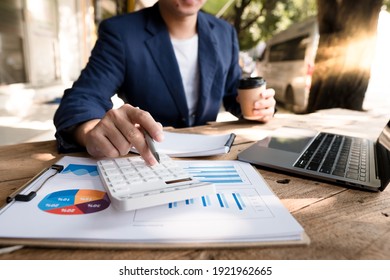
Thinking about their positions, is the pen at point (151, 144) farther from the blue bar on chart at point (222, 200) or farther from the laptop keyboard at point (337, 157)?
the laptop keyboard at point (337, 157)

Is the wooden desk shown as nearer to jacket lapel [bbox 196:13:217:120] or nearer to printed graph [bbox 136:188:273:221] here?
printed graph [bbox 136:188:273:221]

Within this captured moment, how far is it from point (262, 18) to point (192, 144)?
34.1 ft

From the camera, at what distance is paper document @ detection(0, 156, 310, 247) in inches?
18.2

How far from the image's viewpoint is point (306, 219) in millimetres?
550

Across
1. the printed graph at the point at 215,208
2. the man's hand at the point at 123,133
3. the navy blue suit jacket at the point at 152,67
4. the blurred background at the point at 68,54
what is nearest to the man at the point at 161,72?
the navy blue suit jacket at the point at 152,67

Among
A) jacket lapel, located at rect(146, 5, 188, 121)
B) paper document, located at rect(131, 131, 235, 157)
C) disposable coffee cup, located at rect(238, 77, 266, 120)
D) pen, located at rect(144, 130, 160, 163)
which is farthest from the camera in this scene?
jacket lapel, located at rect(146, 5, 188, 121)

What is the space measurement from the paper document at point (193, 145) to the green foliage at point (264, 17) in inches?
332

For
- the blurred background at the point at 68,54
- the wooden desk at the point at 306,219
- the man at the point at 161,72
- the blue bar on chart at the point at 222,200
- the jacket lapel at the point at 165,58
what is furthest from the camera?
the blurred background at the point at 68,54

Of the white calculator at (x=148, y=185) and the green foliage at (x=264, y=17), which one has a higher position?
the green foliage at (x=264, y=17)

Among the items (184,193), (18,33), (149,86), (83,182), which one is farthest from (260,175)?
(18,33)

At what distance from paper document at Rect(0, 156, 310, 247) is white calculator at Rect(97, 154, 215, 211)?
0.03m

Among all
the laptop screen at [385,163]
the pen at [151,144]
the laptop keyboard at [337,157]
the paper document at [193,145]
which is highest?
the pen at [151,144]

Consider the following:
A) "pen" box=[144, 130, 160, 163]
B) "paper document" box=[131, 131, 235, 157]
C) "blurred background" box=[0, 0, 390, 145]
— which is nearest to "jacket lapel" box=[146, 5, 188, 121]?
"paper document" box=[131, 131, 235, 157]

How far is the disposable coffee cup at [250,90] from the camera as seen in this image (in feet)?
4.10
